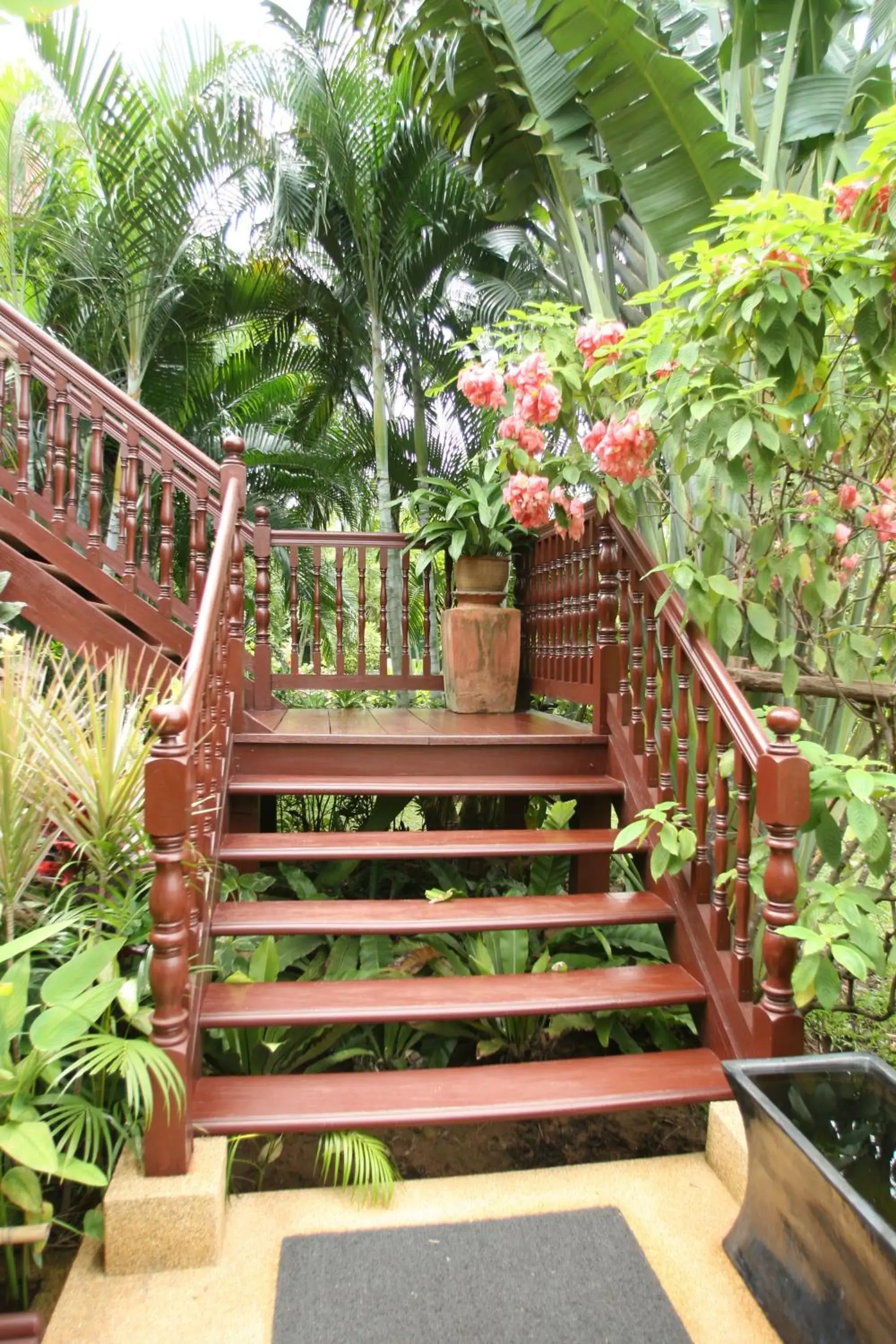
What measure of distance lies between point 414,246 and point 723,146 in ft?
10.6

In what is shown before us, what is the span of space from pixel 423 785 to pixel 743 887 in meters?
1.20

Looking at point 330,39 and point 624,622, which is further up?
point 330,39

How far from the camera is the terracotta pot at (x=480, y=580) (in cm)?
381

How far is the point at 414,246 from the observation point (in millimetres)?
5410

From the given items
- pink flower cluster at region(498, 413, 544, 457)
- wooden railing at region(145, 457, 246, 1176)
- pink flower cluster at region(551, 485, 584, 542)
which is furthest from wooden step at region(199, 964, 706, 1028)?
pink flower cluster at region(498, 413, 544, 457)

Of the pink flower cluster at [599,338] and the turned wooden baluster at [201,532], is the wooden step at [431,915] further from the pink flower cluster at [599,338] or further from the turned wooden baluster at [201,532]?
the pink flower cluster at [599,338]

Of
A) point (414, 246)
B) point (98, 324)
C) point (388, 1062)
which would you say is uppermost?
point (414, 246)

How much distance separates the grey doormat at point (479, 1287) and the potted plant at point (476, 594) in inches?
96.5

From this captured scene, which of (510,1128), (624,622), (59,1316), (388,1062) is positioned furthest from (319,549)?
(59,1316)

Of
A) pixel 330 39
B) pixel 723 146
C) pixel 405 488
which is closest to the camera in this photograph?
pixel 723 146

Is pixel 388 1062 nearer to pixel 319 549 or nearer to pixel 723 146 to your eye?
pixel 319 549

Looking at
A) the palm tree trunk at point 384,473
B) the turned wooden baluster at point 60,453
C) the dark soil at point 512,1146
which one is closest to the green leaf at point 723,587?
the dark soil at point 512,1146

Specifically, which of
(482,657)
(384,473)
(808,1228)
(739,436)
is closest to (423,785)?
(482,657)

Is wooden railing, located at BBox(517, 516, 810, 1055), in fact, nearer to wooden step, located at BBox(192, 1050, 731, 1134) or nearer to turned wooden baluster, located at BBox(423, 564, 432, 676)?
wooden step, located at BBox(192, 1050, 731, 1134)
